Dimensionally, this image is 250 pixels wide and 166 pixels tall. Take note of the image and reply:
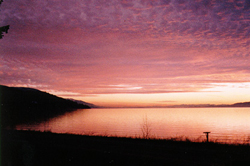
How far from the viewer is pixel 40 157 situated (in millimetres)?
11602

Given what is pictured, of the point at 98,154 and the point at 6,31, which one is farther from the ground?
the point at 6,31

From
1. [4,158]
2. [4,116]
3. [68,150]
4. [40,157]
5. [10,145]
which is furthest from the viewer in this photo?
[4,116]

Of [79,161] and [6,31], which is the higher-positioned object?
[6,31]

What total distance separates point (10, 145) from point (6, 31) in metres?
6.81

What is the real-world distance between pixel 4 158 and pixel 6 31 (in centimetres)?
727

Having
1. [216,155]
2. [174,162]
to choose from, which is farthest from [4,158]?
[216,155]

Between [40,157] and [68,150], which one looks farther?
[68,150]

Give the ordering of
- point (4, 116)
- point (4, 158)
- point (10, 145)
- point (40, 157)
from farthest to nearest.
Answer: point (4, 116) → point (10, 145) → point (40, 157) → point (4, 158)

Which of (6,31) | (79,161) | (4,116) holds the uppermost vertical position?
(6,31)

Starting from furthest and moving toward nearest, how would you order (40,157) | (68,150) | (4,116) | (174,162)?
(4,116)
(68,150)
(40,157)
(174,162)

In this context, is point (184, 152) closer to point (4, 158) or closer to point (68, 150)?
point (68, 150)

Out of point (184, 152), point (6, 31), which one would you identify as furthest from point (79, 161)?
point (6, 31)

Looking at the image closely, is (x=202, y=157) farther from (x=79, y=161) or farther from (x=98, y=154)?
(x=79, y=161)

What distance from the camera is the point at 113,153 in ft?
Answer: 40.2
